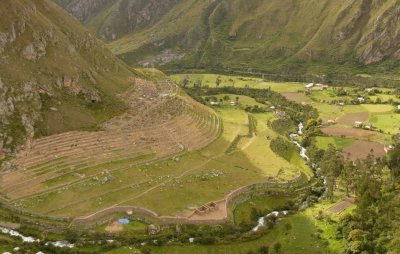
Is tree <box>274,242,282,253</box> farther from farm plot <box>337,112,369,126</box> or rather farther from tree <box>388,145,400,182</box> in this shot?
farm plot <box>337,112,369,126</box>

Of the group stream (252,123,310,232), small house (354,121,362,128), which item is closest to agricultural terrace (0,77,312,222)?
stream (252,123,310,232)

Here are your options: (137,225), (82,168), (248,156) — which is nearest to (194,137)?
(248,156)

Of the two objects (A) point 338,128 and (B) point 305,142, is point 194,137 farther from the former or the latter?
(A) point 338,128

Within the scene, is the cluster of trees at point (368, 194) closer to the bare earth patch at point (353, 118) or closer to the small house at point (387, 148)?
the small house at point (387, 148)

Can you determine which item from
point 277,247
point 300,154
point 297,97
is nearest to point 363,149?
A: point 300,154

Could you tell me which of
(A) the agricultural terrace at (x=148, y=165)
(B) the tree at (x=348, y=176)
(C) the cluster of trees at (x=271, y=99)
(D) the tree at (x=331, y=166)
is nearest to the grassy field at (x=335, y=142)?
(D) the tree at (x=331, y=166)

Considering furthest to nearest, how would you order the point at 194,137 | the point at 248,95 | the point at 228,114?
the point at 248,95
the point at 228,114
the point at 194,137

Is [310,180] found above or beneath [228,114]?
beneath

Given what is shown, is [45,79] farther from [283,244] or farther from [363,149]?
[363,149]
